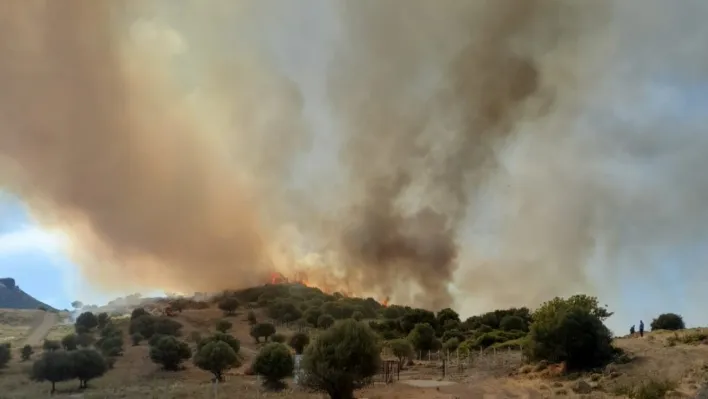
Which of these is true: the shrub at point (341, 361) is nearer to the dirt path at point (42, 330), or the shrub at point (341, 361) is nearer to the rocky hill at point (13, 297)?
the dirt path at point (42, 330)

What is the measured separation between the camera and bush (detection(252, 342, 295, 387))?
129ft

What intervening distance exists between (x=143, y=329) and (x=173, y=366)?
22.3 meters

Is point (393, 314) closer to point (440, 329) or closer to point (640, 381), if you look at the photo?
point (440, 329)

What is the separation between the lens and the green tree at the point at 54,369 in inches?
1618

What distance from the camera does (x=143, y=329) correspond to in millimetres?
70688

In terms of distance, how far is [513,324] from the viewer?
7738 centimetres

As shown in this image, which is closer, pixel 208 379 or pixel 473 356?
pixel 208 379

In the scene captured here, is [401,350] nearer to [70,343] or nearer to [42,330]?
[70,343]

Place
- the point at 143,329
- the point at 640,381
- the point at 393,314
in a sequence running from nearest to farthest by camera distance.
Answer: the point at 640,381, the point at 143,329, the point at 393,314

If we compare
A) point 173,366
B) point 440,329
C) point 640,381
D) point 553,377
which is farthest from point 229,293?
point 640,381

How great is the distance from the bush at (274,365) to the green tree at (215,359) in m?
6.51

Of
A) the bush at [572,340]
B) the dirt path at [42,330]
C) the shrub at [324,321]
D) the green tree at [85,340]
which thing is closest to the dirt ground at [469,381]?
the bush at [572,340]

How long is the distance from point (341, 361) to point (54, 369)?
24765 mm

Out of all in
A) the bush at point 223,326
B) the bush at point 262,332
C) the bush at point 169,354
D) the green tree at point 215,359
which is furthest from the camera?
the bush at point 223,326
